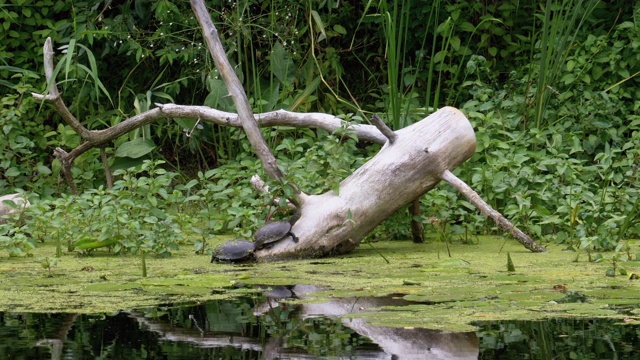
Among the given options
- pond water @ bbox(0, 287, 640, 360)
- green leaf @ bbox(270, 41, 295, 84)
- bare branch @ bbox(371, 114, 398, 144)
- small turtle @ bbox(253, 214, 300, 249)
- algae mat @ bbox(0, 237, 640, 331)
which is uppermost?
green leaf @ bbox(270, 41, 295, 84)

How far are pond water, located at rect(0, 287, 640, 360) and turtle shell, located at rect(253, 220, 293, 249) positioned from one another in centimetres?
117

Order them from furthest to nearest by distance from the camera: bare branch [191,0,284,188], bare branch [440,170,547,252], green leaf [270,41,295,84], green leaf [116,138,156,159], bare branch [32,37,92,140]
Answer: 1. green leaf [270,41,295,84]
2. green leaf [116,138,156,159]
3. bare branch [32,37,92,140]
4. bare branch [191,0,284,188]
5. bare branch [440,170,547,252]

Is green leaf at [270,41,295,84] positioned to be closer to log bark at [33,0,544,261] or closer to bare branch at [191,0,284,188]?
bare branch at [191,0,284,188]

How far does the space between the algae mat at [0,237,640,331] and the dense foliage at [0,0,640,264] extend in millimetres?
296

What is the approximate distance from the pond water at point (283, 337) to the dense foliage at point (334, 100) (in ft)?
4.77

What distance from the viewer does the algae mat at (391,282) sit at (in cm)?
321

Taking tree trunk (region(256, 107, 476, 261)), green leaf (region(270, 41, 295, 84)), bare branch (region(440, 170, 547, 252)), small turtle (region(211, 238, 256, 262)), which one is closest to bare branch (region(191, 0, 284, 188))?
tree trunk (region(256, 107, 476, 261))

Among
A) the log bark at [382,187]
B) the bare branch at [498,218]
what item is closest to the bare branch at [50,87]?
the log bark at [382,187]

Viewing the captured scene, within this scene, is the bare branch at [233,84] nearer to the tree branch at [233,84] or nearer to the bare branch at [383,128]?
the tree branch at [233,84]

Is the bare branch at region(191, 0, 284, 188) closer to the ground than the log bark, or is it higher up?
higher up

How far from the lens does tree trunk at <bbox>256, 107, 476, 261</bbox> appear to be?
14.9 ft

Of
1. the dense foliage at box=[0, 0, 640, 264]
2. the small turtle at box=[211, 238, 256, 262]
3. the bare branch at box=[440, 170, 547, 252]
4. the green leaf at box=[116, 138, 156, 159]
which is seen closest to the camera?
the small turtle at box=[211, 238, 256, 262]

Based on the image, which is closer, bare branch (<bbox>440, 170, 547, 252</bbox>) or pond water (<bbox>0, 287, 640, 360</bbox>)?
pond water (<bbox>0, 287, 640, 360</bbox>)

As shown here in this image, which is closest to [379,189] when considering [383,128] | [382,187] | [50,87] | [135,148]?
[382,187]
